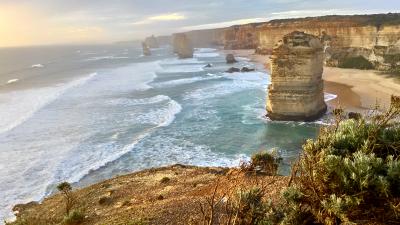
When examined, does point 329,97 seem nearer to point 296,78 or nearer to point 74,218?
point 296,78

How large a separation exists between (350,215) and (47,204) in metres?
13.6

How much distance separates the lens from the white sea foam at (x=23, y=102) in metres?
34.1

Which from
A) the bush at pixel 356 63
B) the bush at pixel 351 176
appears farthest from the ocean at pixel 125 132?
the bush at pixel 356 63

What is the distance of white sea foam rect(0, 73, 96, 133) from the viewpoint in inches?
1344

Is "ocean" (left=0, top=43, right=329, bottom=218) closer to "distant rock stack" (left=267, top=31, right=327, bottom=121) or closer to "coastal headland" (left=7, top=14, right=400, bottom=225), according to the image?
"distant rock stack" (left=267, top=31, right=327, bottom=121)

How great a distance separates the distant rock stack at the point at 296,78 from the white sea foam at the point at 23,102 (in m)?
19.8

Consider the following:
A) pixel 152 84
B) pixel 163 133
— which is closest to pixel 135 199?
pixel 163 133

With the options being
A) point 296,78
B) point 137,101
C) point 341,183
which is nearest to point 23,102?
point 137,101

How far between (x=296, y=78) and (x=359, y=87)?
49.9 ft

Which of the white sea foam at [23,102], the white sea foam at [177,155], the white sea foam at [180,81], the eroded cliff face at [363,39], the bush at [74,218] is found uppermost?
the eroded cliff face at [363,39]

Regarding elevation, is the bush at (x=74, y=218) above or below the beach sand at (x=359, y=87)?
A: above

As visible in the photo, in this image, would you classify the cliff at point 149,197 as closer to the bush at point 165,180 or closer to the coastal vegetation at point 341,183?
the bush at point 165,180

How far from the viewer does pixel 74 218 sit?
42.4 ft

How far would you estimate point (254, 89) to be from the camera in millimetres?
43844
